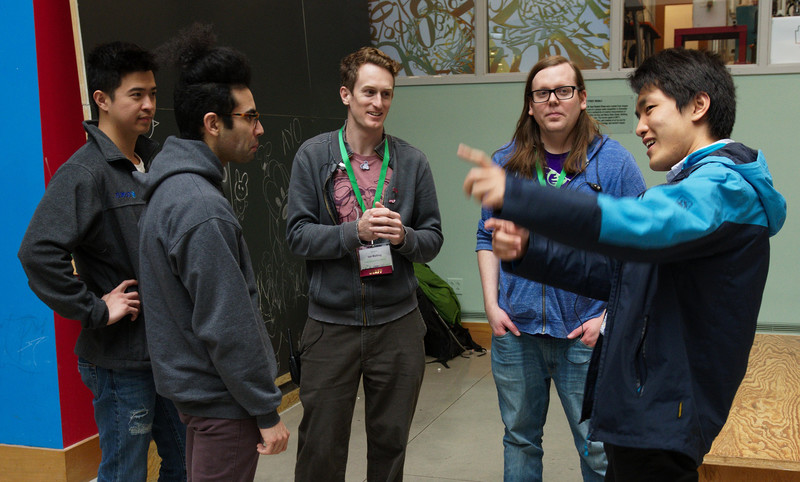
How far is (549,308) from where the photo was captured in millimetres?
2395

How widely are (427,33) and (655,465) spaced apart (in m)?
4.85

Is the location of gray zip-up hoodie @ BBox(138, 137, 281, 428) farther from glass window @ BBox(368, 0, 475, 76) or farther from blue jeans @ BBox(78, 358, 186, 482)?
glass window @ BBox(368, 0, 475, 76)

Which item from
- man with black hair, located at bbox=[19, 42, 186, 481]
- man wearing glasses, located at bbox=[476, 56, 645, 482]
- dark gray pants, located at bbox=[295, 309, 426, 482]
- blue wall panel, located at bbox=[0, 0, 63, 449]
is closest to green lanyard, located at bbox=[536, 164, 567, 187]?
man wearing glasses, located at bbox=[476, 56, 645, 482]

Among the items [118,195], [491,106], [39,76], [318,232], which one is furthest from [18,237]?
[491,106]

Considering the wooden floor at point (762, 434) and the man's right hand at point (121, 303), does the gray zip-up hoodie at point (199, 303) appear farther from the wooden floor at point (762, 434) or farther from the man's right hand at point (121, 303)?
the wooden floor at point (762, 434)

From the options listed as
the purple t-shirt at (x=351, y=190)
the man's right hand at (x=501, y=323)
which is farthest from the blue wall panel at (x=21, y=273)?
the man's right hand at (x=501, y=323)

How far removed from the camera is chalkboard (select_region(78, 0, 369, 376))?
Answer: 3.55 meters

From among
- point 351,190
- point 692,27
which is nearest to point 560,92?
point 351,190

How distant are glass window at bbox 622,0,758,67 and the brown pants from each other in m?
4.54

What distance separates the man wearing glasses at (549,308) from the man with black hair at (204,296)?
0.92 metres

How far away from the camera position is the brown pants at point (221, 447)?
1.86 m

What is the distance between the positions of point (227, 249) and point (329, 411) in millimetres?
948

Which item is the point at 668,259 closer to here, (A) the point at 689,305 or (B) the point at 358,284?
(A) the point at 689,305

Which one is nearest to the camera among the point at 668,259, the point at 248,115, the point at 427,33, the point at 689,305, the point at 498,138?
the point at 668,259
